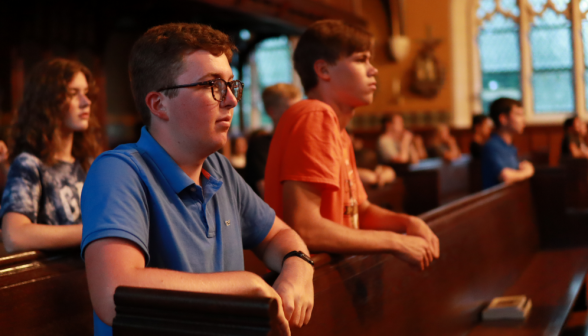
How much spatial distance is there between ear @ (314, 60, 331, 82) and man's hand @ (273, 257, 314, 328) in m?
0.94

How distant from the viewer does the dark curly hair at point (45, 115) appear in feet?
7.95

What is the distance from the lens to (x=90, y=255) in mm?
1170

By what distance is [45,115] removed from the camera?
2475mm

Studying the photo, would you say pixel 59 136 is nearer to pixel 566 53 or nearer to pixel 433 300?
pixel 433 300

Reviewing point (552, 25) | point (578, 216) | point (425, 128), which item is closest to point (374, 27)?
point (425, 128)

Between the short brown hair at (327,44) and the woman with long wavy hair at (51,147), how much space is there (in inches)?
37.8

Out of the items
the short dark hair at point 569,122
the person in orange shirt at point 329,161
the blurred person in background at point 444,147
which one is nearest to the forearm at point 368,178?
the person in orange shirt at point 329,161

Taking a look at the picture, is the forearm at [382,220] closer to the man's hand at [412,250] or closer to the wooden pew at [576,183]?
the man's hand at [412,250]

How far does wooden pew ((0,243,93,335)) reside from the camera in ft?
5.52

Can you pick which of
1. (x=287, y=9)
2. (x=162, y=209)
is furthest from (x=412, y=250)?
(x=287, y=9)

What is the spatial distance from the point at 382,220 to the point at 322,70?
0.64 meters

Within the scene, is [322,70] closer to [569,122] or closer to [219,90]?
[219,90]

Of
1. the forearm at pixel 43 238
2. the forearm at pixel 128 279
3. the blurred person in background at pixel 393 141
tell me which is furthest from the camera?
the blurred person in background at pixel 393 141

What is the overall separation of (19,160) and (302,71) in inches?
44.8
